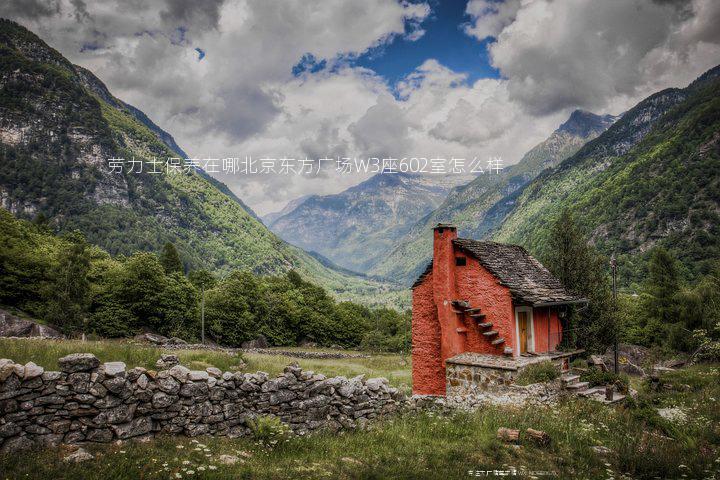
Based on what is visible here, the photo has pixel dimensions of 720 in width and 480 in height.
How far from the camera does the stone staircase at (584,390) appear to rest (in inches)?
637

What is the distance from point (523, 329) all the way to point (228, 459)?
1598cm

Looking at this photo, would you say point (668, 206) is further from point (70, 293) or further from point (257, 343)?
point (70, 293)

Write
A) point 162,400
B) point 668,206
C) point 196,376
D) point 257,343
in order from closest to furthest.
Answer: point 162,400, point 196,376, point 257,343, point 668,206

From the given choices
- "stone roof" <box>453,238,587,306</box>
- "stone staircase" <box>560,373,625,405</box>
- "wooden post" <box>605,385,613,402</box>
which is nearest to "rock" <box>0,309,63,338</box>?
"stone roof" <box>453,238,587,306</box>

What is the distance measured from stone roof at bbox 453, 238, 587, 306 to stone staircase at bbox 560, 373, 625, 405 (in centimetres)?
340

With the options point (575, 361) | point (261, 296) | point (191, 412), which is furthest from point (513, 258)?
point (261, 296)

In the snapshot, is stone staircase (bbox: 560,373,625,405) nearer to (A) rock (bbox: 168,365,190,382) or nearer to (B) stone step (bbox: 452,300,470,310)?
(B) stone step (bbox: 452,300,470,310)

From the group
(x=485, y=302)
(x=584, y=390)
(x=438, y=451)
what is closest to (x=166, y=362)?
(x=438, y=451)

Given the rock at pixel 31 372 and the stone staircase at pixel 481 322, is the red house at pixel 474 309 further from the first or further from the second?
the rock at pixel 31 372

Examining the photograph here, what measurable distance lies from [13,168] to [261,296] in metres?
197

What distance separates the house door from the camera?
19.3 m

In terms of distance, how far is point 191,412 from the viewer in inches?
Answer: 354

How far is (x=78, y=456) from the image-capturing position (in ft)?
22.8

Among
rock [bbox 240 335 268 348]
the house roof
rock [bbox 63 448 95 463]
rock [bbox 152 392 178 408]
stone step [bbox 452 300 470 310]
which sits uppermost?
the house roof
